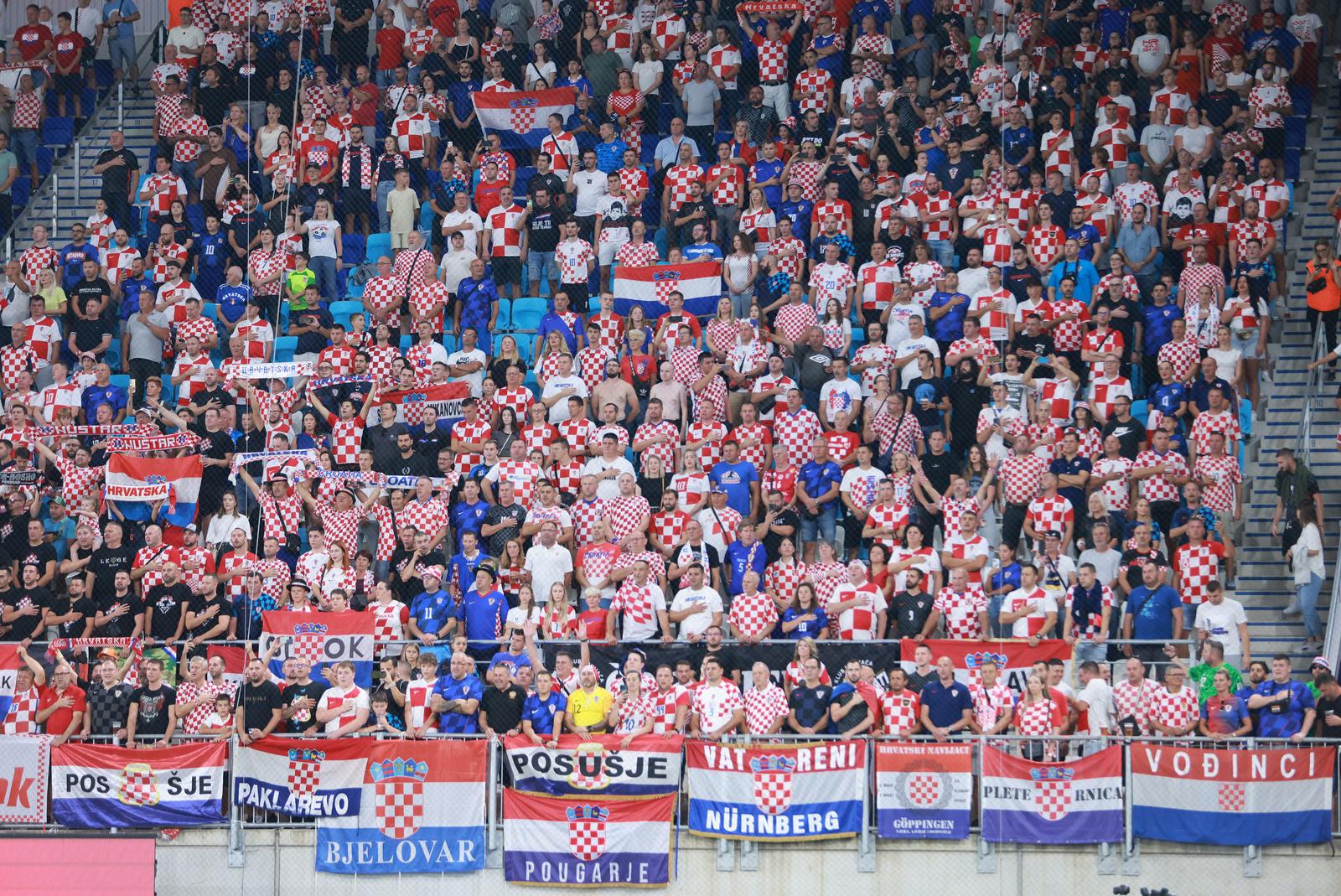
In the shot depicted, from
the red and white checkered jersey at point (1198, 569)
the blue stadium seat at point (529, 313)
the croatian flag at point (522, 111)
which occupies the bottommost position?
the red and white checkered jersey at point (1198, 569)

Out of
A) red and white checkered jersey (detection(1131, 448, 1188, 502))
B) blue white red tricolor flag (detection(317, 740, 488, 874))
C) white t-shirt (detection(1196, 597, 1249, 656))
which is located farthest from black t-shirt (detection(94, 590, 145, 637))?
white t-shirt (detection(1196, 597, 1249, 656))

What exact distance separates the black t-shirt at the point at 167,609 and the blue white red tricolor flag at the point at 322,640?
1121 mm

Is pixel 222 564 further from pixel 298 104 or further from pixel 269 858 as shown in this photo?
pixel 298 104

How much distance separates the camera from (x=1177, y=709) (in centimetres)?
1869

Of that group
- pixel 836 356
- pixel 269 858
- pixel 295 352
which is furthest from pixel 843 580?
pixel 295 352

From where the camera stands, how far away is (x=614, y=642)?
1994 cm

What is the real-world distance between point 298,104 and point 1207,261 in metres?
12.1

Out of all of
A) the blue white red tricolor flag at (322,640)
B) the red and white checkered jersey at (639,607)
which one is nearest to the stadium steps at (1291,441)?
the red and white checkered jersey at (639,607)

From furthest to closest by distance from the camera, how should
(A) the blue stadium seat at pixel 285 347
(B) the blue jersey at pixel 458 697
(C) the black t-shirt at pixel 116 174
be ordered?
1. (C) the black t-shirt at pixel 116 174
2. (A) the blue stadium seat at pixel 285 347
3. (B) the blue jersey at pixel 458 697

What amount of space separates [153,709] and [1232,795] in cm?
974

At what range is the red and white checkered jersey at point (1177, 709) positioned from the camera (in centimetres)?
1867

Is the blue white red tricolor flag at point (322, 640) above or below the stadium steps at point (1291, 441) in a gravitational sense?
below

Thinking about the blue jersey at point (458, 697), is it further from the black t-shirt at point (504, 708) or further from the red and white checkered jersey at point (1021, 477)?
the red and white checkered jersey at point (1021, 477)

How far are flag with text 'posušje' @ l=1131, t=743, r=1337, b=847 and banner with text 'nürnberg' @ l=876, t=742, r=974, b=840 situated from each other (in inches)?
58.5
